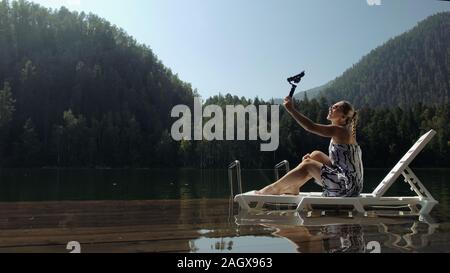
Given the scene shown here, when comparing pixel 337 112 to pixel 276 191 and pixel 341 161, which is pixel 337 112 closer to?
pixel 341 161

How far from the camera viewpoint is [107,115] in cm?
11444

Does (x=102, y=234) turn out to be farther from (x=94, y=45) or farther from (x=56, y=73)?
(x=94, y=45)

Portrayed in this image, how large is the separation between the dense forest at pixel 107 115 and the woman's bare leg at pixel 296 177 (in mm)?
93339

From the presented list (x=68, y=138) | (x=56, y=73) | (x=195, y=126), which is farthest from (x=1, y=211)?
(x=56, y=73)

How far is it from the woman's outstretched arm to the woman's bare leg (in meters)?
0.54

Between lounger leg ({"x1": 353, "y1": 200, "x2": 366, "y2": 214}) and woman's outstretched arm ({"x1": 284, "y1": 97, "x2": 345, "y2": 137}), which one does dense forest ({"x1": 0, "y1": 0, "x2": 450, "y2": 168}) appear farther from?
woman's outstretched arm ({"x1": 284, "y1": 97, "x2": 345, "y2": 137})

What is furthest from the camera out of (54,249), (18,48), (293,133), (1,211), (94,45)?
(94,45)

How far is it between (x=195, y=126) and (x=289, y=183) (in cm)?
11465

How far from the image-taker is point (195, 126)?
12112 cm

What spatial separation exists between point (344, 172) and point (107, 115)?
11192 cm

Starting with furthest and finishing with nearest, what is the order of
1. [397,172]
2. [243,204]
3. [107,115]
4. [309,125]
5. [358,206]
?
[107,115]
[243,204]
[397,172]
[358,206]
[309,125]

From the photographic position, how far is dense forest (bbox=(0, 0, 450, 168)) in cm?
10256

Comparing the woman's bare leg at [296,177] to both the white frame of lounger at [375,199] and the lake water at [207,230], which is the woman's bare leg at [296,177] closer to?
the white frame of lounger at [375,199]

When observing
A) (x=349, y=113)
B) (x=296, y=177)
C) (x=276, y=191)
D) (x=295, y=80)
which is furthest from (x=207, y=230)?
(x=349, y=113)
